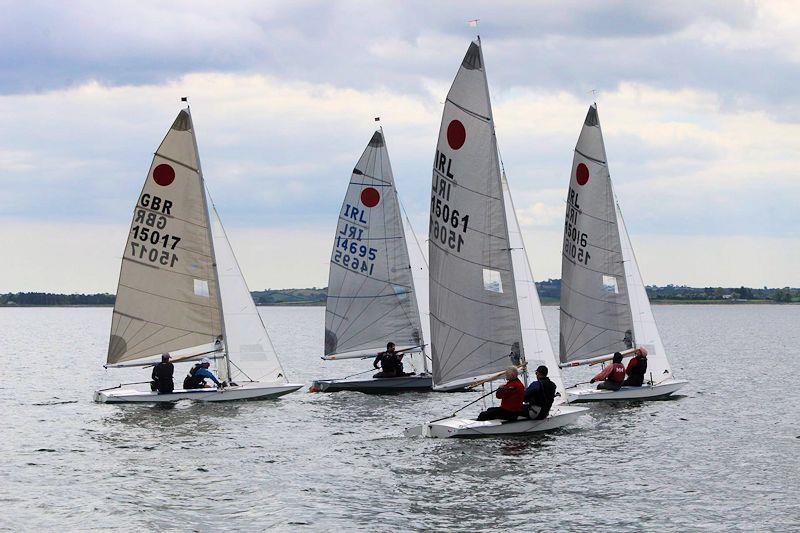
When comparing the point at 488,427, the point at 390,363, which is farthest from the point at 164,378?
the point at 488,427

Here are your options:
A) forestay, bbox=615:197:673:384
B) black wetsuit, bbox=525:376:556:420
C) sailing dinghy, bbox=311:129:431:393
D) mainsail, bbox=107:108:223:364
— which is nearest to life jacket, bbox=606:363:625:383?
forestay, bbox=615:197:673:384

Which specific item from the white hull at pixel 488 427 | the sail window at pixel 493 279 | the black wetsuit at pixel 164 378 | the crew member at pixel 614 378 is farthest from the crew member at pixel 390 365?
the sail window at pixel 493 279

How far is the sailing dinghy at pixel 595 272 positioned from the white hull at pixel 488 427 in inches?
428

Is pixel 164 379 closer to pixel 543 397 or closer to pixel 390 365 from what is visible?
pixel 390 365

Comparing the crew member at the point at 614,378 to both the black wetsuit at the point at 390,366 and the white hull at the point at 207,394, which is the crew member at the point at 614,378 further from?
the white hull at the point at 207,394

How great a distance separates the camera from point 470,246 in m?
28.0

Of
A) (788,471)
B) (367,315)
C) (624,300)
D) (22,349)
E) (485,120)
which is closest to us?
(788,471)

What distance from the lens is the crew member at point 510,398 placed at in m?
26.4

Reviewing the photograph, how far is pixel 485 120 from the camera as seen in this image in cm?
2739

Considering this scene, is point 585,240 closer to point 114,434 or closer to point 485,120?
point 485,120

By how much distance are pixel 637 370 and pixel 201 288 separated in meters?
14.5

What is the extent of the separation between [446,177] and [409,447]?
6.80 m

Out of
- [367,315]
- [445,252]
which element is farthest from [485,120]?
[367,315]

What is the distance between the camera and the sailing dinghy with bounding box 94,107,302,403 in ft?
118
